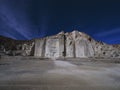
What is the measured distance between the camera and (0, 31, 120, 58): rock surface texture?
108 ft

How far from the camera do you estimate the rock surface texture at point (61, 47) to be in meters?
32.9

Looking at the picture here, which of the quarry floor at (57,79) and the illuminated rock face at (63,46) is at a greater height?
the illuminated rock face at (63,46)

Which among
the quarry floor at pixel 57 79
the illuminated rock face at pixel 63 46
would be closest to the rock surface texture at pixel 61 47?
the illuminated rock face at pixel 63 46

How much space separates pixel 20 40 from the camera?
37.0 meters

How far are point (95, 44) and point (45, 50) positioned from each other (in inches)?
622

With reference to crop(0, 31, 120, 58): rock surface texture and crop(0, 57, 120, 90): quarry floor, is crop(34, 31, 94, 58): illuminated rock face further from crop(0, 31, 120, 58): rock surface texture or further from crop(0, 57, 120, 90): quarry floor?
crop(0, 57, 120, 90): quarry floor

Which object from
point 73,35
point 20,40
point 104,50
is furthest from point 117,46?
point 20,40

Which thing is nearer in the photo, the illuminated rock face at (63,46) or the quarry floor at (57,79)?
the quarry floor at (57,79)

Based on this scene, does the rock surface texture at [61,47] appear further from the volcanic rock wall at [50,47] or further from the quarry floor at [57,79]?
the quarry floor at [57,79]

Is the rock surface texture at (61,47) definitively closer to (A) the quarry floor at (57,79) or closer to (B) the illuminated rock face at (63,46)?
(B) the illuminated rock face at (63,46)

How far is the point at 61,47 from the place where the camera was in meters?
33.7

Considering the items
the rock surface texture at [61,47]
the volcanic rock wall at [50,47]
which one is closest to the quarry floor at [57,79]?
the rock surface texture at [61,47]

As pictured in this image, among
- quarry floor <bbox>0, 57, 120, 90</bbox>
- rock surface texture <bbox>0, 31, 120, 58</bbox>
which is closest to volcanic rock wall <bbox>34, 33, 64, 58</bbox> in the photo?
rock surface texture <bbox>0, 31, 120, 58</bbox>

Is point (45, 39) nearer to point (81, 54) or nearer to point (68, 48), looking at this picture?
point (68, 48)
